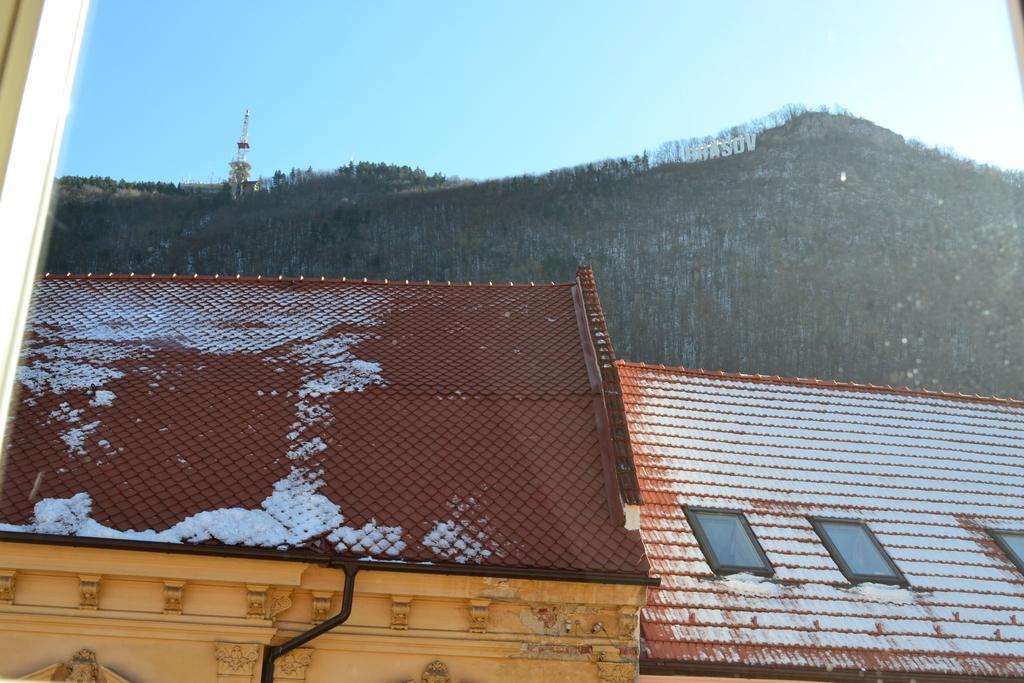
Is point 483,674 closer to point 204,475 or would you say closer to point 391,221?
point 204,475

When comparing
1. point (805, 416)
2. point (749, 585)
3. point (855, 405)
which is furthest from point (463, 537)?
point (855, 405)

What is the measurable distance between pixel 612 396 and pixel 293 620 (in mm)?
2901

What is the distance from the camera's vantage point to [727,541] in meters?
7.21

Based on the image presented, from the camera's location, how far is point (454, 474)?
6352 millimetres

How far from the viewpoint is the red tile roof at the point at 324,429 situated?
5.70 meters

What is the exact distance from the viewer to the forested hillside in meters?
30.0

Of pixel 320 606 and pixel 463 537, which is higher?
pixel 463 537

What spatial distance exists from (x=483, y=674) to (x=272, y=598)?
1.40 meters

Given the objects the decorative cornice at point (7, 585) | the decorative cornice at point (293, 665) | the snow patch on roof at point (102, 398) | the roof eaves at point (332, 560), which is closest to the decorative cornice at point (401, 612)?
the roof eaves at point (332, 560)

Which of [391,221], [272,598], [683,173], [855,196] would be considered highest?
[683,173]

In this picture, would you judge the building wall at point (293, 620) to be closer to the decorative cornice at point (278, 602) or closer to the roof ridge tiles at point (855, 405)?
the decorative cornice at point (278, 602)

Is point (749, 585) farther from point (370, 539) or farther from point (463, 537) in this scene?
point (370, 539)

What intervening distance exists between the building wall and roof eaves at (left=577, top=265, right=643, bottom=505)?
0.77m

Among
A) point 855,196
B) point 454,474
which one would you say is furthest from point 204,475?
point 855,196
